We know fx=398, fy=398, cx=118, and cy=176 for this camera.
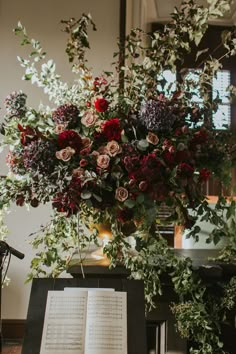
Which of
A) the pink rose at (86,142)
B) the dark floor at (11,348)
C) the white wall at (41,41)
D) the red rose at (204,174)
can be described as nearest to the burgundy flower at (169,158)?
the red rose at (204,174)

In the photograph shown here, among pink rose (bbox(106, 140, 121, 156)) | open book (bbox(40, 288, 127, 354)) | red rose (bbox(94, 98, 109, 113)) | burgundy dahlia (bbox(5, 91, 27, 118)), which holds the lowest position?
open book (bbox(40, 288, 127, 354))

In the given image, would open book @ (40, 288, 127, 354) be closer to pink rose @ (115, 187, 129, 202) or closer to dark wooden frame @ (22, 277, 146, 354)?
dark wooden frame @ (22, 277, 146, 354)

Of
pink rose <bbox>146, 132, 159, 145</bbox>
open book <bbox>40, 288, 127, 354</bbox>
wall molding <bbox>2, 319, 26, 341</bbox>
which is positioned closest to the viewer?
open book <bbox>40, 288, 127, 354</bbox>

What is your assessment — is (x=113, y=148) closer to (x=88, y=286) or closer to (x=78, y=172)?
(x=78, y=172)

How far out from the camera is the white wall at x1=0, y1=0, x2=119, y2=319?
9.37 feet

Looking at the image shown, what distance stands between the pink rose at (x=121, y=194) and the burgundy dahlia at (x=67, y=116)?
0.23 metres

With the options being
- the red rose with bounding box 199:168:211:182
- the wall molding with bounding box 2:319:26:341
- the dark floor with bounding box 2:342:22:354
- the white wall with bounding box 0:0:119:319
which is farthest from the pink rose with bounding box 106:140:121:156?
the wall molding with bounding box 2:319:26:341

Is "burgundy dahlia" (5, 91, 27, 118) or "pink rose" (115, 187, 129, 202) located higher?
"burgundy dahlia" (5, 91, 27, 118)

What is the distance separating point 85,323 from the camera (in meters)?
0.94

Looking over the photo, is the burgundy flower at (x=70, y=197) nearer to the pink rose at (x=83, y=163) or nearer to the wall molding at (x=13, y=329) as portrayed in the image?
the pink rose at (x=83, y=163)

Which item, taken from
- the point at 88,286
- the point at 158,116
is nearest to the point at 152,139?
the point at 158,116

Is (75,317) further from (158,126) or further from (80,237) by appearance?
(158,126)

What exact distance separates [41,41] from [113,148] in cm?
229

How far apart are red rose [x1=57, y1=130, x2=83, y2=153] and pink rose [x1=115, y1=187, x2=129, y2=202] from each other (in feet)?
0.51
